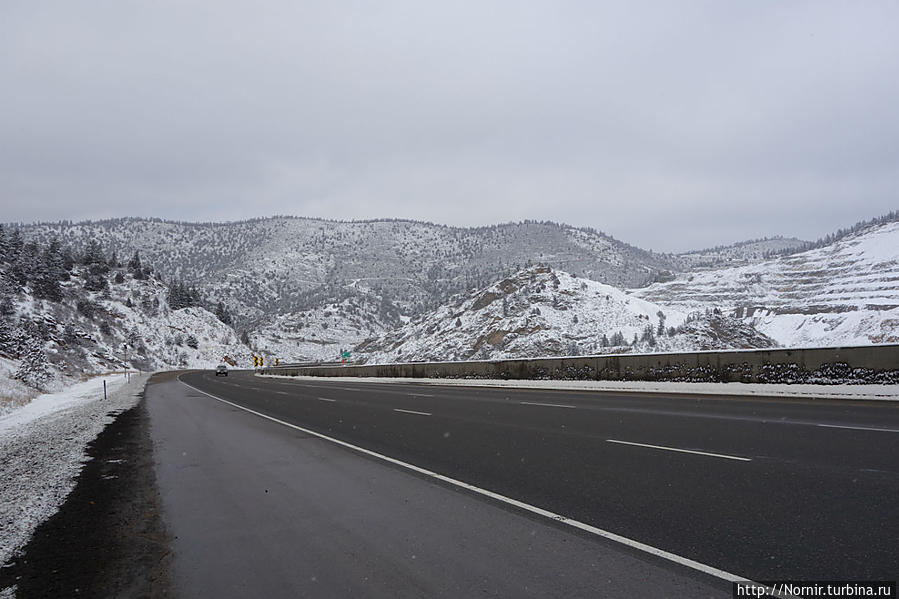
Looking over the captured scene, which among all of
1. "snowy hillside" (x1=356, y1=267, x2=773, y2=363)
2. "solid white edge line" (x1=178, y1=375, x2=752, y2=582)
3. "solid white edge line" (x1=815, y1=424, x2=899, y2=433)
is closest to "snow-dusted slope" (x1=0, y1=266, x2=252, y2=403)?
"snowy hillside" (x1=356, y1=267, x2=773, y2=363)

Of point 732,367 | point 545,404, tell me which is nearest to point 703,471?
point 545,404

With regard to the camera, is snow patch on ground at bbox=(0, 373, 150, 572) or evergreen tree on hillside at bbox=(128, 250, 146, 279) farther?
evergreen tree on hillside at bbox=(128, 250, 146, 279)

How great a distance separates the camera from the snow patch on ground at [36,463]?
6430mm

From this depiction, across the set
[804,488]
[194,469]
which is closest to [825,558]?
[804,488]

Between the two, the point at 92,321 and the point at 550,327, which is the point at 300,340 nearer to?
the point at 92,321

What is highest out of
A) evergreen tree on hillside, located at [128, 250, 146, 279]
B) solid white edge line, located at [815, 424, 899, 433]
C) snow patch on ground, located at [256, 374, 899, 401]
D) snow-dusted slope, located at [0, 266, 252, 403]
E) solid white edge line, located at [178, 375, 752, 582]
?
evergreen tree on hillside, located at [128, 250, 146, 279]

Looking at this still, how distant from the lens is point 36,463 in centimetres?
1020

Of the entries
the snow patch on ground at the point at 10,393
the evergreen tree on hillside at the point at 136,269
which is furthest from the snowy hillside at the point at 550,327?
the snow patch on ground at the point at 10,393

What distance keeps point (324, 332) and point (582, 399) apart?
182 m

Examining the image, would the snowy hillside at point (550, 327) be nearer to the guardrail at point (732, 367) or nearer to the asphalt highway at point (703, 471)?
the guardrail at point (732, 367)

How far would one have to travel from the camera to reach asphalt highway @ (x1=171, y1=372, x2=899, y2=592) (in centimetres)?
474

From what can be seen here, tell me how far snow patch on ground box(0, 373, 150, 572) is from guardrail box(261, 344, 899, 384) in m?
18.9

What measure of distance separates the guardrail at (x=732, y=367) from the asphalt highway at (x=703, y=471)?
2344 millimetres

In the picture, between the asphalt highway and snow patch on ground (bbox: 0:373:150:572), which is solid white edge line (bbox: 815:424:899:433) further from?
snow patch on ground (bbox: 0:373:150:572)
